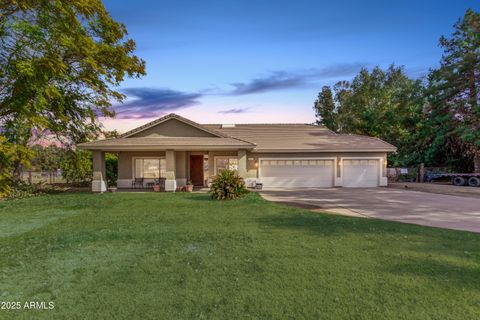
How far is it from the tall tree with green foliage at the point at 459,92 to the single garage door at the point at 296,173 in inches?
443

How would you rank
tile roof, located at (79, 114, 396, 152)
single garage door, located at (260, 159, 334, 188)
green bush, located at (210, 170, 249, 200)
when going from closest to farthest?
green bush, located at (210, 170, 249, 200) < tile roof, located at (79, 114, 396, 152) < single garage door, located at (260, 159, 334, 188)

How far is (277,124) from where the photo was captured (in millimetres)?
26625

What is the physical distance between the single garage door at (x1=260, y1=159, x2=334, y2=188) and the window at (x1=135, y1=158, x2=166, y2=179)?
23.7 feet

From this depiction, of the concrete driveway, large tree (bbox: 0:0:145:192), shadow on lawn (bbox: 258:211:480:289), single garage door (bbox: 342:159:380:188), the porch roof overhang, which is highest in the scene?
large tree (bbox: 0:0:145:192)

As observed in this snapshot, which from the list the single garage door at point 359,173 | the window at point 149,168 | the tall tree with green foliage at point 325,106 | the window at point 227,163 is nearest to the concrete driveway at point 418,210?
the single garage door at point 359,173

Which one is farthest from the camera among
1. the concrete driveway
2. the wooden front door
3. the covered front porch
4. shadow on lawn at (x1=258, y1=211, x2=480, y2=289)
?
the wooden front door

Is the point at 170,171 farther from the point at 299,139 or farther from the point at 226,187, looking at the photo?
the point at 299,139

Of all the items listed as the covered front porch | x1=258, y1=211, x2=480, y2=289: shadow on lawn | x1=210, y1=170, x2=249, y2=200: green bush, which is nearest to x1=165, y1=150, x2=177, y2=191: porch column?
the covered front porch

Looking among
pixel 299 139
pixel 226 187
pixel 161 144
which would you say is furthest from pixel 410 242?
pixel 299 139

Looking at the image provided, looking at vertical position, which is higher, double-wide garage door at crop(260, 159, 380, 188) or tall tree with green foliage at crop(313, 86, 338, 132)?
tall tree with green foliage at crop(313, 86, 338, 132)

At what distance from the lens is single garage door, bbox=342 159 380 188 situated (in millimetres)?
21531

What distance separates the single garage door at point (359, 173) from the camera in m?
21.5

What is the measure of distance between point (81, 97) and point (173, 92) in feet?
39.4

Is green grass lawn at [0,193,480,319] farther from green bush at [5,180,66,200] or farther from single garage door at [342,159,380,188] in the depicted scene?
single garage door at [342,159,380,188]
